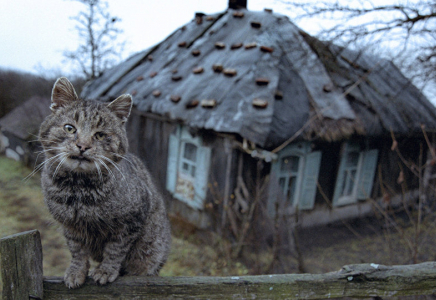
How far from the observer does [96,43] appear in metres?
10.4

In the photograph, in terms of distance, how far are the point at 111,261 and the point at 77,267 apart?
0.63 feet

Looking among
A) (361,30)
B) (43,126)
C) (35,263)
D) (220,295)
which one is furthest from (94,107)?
(361,30)

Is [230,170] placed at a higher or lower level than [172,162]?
higher

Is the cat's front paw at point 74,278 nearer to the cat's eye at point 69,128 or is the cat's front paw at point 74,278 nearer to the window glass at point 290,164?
the cat's eye at point 69,128

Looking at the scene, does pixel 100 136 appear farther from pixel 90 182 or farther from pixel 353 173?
pixel 353 173

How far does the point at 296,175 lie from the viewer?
695 centimetres

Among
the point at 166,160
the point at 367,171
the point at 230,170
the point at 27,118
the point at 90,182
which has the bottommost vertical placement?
the point at 367,171

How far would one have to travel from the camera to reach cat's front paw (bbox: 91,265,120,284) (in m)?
1.82

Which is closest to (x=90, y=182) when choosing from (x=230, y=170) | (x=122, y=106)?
(x=122, y=106)

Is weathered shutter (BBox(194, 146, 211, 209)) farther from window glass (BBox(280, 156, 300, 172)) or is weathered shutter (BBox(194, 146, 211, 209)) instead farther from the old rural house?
window glass (BBox(280, 156, 300, 172))

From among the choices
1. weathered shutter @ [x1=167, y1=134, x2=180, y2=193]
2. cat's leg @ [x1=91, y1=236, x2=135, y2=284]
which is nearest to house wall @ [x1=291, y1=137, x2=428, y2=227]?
weathered shutter @ [x1=167, y1=134, x2=180, y2=193]

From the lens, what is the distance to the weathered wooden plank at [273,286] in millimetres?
1815

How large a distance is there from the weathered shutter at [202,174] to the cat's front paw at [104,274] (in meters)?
4.63

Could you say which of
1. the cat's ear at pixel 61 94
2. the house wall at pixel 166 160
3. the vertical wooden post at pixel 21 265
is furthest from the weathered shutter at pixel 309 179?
the vertical wooden post at pixel 21 265
